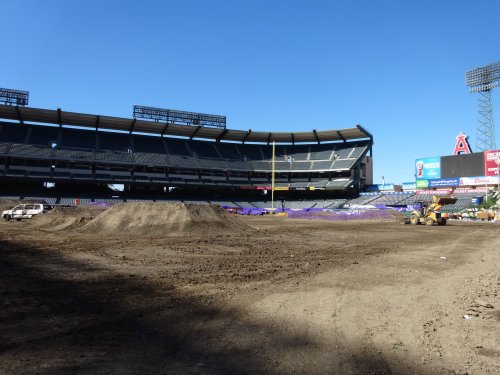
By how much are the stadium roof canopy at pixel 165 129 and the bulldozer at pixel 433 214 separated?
130 feet

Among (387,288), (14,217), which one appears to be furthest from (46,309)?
(14,217)

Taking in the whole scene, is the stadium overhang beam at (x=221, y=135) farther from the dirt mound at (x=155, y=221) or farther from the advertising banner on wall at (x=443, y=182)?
the dirt mound at (x=155, y=221)

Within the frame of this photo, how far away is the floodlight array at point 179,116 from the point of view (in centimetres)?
7125

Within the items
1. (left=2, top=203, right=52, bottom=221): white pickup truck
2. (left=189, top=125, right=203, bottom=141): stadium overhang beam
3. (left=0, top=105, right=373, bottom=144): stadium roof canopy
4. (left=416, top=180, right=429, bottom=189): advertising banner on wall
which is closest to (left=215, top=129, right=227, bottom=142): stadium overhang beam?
(left=0, top=105, right=373, bottom=144): stadium roof canopy

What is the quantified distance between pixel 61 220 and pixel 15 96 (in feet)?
160

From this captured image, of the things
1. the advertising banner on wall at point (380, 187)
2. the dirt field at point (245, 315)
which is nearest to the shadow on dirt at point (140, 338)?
the dirt field at point (245, 315)

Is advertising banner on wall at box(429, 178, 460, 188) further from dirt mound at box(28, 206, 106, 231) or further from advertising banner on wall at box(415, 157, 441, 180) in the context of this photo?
dirt mound at box(28, 206, 106, 231)

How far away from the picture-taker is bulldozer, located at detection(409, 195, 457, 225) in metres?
33.2

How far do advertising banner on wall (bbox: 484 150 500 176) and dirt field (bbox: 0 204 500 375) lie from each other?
1992 inches

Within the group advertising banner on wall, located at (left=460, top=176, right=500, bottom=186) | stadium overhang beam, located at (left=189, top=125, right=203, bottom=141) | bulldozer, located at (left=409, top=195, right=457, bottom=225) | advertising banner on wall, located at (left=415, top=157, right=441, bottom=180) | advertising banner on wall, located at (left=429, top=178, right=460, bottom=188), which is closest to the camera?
bulldozer, located at (left=409, top=195, right=457, bottom=225)

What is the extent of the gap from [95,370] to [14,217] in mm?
34916

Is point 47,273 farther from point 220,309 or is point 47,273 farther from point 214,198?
point 214,198

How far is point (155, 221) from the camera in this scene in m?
A: 21.8

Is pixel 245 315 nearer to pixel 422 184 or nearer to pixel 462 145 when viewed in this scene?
pixel 422 184
